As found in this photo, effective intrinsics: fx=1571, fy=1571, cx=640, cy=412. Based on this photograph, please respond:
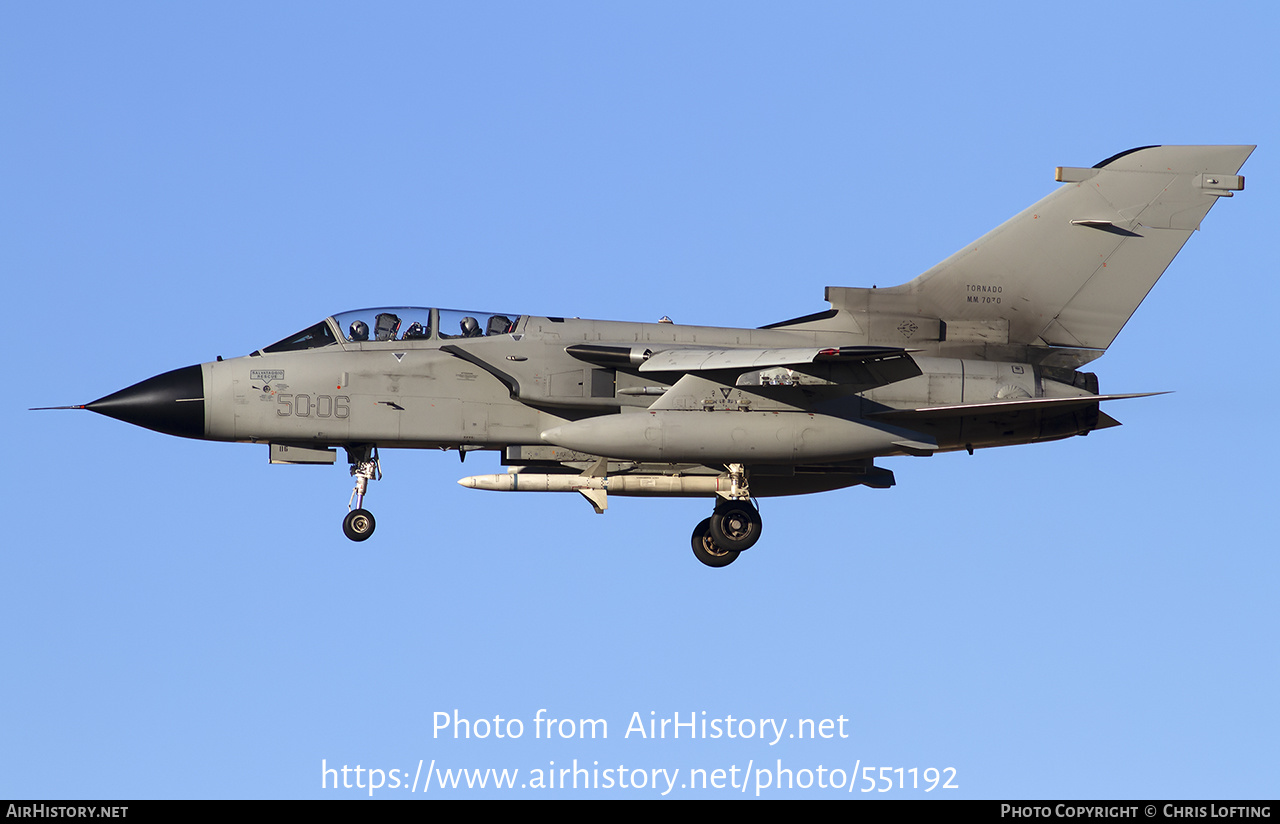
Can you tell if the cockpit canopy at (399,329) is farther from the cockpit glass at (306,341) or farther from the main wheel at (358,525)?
the main wheel at (358,525)

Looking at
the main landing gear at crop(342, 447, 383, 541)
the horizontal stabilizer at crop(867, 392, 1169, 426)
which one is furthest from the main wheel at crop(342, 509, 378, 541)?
the horizontal stabilizer at crop(867, 392, 1169, 426)

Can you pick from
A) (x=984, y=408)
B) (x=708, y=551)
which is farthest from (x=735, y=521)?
(x=984, y=408)

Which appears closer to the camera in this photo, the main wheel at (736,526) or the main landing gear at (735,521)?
the main landing gear at (735,521)

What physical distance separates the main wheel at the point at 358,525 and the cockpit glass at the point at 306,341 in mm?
2308

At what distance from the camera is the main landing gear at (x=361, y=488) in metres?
20.9

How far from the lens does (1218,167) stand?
22.4 meters

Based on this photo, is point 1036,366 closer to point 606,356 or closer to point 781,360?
point 781,360

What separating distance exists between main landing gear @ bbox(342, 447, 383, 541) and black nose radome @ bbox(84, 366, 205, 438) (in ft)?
6.72

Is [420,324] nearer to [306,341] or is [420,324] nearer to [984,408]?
[306,341]

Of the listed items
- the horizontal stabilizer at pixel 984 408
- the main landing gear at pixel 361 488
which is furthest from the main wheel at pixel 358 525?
the horizontal stabilizer at pixel 984 408

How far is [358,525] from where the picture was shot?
20891 mm

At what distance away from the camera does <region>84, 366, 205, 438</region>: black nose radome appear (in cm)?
2041
